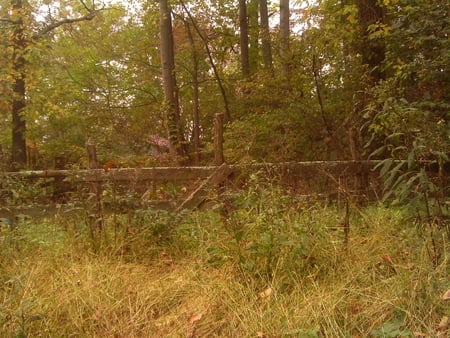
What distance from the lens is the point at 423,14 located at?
6504mm

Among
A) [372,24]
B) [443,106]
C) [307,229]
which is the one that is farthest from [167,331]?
[372,24]

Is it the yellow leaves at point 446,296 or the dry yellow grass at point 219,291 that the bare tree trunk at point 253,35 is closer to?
the dry yellow grass at point 219,291

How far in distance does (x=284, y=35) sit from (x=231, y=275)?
10391 mm

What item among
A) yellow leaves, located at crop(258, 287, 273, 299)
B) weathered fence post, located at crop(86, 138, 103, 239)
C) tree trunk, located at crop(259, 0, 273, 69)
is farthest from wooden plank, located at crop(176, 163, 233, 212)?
tree trunk, located at crop(259, 0, 273, 69)

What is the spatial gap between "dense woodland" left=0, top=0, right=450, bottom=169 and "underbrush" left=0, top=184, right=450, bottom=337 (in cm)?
93

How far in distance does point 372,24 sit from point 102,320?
6.50 m

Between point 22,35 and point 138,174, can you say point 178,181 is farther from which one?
point 22,35

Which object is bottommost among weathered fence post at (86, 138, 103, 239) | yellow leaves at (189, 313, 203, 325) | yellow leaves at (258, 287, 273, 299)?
yellow leaves at (189, 313, 203, 325)

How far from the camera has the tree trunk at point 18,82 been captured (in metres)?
9.59

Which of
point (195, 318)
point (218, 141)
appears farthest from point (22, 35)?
point (195, 318)

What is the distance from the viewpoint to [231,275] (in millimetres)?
3836

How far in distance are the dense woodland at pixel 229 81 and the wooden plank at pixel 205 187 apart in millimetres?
854

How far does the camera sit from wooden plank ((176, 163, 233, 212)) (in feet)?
17.1

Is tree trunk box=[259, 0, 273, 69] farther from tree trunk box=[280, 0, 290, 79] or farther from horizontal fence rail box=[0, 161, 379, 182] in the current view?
horizontal fence rail box=[0, 161, 379, 182]
